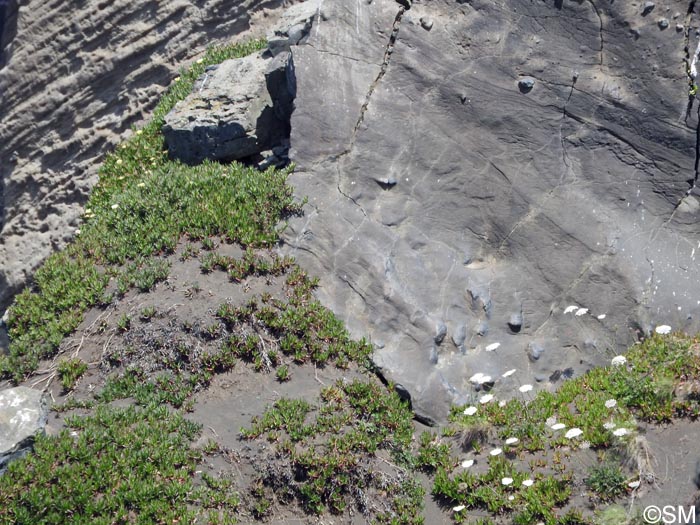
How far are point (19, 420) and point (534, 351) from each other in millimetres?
4587

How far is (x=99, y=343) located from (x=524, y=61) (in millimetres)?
5134

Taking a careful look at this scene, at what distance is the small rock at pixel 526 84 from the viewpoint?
876 centimetres

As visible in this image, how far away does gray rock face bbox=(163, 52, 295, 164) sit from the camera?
9906 mm

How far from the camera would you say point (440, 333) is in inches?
313

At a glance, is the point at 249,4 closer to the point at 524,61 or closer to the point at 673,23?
the point at 524,61

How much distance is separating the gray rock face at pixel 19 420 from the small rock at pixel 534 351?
171 inches

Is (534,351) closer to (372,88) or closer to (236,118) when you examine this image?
(372,88)

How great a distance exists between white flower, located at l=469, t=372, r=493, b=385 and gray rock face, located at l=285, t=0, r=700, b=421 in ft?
0.32

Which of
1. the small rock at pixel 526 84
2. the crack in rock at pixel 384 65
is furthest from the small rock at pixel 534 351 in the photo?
the crack in rock at pixel 384 65

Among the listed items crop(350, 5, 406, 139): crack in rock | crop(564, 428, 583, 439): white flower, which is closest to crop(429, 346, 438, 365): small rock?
crop(564, 428, 583, 439): white flower

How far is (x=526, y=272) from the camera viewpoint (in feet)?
27.5

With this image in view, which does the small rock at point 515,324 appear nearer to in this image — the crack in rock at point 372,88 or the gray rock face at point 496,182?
the gray rock face at point 496,182

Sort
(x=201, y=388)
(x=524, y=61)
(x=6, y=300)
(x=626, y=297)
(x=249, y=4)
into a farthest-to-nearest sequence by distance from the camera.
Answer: (x=249, y=4) < (x=6, y=300) < (x=524, y=61) < (x=626, y=297) < (x=201, y=388)

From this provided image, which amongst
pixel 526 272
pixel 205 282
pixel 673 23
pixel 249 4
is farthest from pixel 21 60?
pixel 673 23
